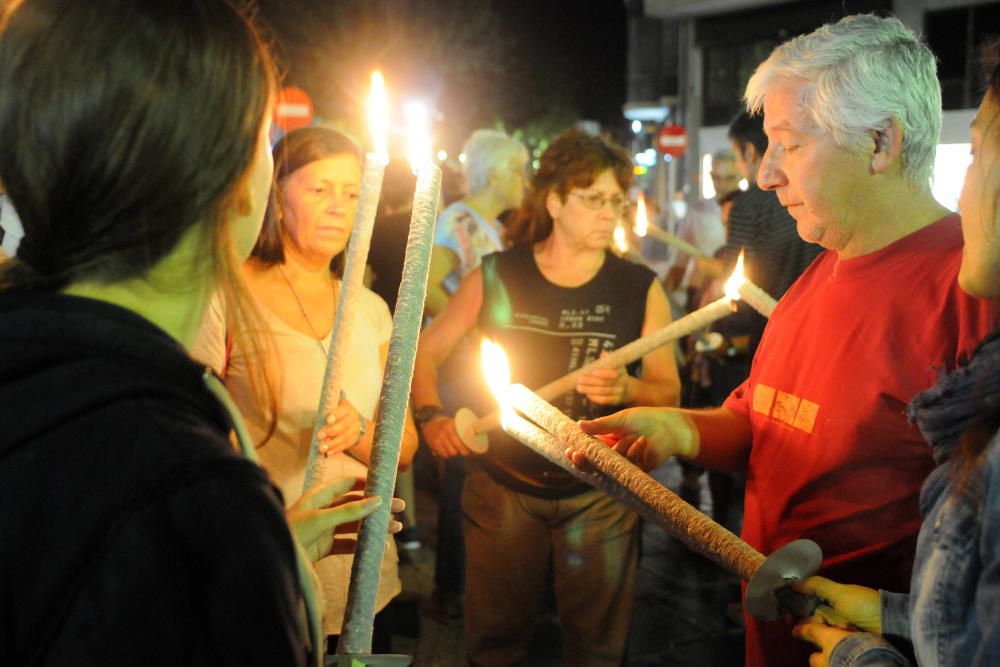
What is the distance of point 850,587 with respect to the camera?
5.48 ft

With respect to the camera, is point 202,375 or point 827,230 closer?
point 202,375

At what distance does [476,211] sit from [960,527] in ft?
16.3

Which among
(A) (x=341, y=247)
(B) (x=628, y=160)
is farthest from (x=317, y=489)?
(B) (x=628, y=160)

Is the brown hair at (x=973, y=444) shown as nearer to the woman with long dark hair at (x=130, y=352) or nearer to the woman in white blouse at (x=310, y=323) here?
the woman with long dark hair at (x=130, y=352)

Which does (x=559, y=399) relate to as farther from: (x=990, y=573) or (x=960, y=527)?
(x=990, y=573)

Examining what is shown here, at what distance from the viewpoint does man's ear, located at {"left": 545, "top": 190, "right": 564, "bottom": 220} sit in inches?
148

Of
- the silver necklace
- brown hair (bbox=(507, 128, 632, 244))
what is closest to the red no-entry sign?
brown hair (bbox=(507, 128, 632, 244))

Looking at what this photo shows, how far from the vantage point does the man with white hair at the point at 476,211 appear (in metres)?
5.59

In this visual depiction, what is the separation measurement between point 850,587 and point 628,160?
256 cm

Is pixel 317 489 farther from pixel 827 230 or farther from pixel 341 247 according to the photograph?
pixel 341 247

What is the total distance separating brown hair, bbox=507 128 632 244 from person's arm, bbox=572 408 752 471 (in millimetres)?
1511

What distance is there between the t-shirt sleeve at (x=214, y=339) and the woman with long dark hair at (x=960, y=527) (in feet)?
5.73

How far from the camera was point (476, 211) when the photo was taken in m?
6.12

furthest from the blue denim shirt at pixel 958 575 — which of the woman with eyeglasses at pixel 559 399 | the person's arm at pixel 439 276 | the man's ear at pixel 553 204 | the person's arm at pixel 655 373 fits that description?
the person's arm at pixel 439 276
